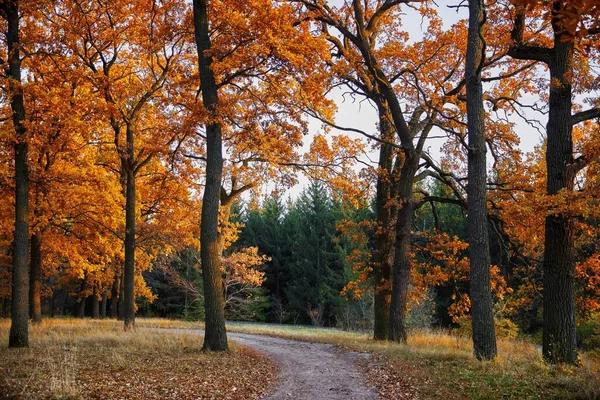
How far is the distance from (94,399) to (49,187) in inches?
462

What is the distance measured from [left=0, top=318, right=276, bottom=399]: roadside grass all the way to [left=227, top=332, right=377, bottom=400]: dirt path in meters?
0.40

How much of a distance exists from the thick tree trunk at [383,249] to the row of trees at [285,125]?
2.2 inches

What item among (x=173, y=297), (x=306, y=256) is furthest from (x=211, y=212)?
(x=173, y=297)

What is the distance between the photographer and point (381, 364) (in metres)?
10.5

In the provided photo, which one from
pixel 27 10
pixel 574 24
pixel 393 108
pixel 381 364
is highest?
pixel 27 10

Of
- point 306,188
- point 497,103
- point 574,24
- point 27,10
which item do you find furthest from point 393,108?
point 306,188

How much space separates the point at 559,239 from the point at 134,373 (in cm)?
895

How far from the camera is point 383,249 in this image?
59.1 ft

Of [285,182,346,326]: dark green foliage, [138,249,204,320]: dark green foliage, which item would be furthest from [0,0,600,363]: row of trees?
[285,182,346,326]: dark green foliage

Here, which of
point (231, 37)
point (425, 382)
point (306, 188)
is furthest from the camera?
point (306, 188)

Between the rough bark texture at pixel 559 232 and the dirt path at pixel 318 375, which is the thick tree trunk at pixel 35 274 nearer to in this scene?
the dirt path at pixel 318 375

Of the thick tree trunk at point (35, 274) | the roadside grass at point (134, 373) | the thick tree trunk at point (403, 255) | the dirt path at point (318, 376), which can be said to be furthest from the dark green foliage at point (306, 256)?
the roadside grass at point (134, 373)

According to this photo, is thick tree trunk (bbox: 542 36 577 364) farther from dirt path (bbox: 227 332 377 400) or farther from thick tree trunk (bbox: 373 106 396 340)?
thick tree trunk (bbox: 373 106 396 340)

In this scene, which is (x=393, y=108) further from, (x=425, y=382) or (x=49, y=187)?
(x=49, y=187)
